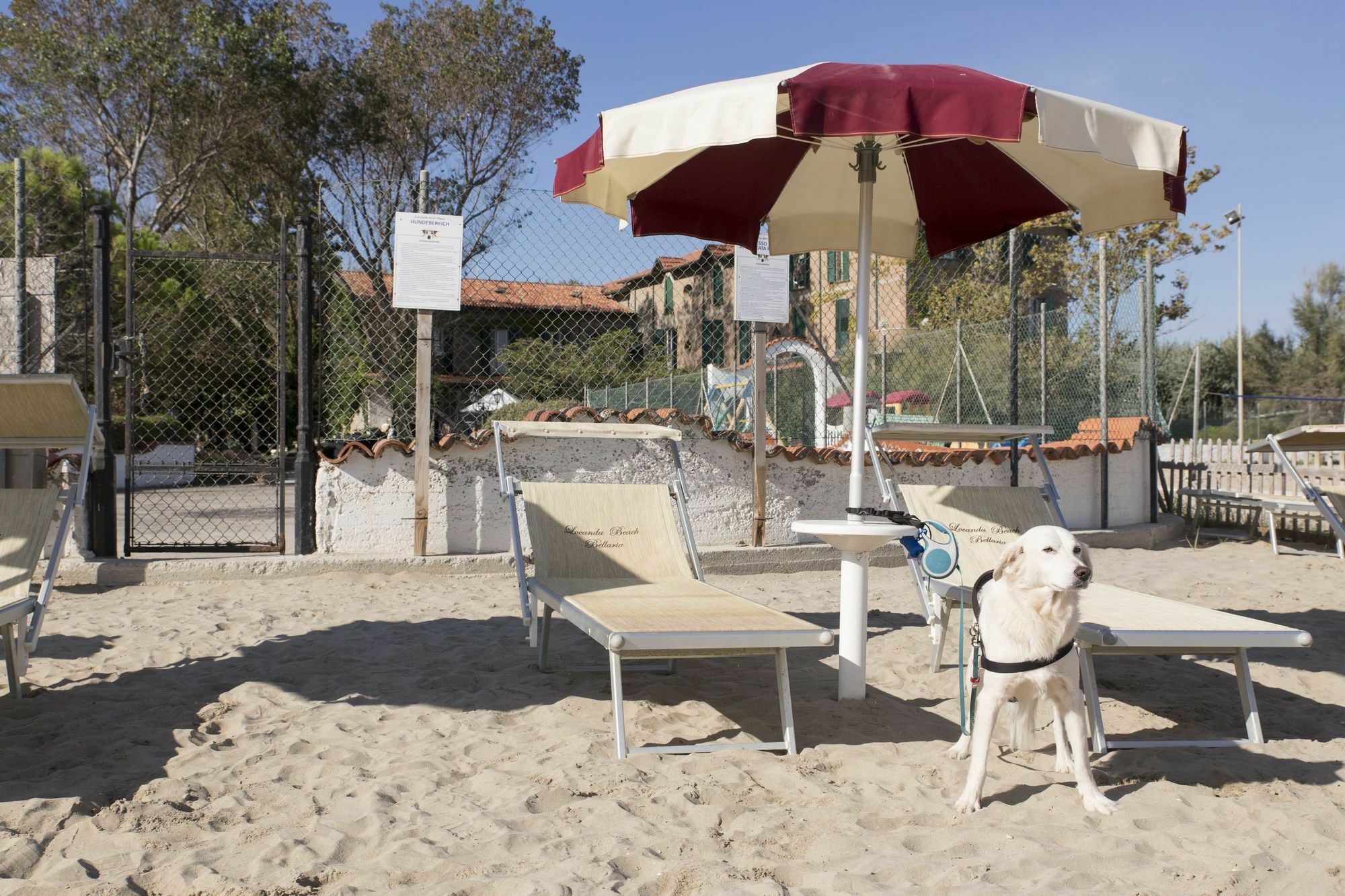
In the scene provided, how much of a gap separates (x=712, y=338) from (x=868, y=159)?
5230 millimetres

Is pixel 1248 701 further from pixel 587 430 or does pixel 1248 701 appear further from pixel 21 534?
pixel 21 534

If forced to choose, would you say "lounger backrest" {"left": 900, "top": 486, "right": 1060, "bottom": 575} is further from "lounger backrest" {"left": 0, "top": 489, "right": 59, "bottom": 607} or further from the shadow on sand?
"lounger backrest" {"left": 0, "top": 489, "right": 59, "bottom": 607}

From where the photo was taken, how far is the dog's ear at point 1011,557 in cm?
264

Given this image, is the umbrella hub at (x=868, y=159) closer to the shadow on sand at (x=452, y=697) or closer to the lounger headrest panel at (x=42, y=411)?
the shadow on sand at (x=452, y=697)

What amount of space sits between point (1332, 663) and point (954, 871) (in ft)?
10.0

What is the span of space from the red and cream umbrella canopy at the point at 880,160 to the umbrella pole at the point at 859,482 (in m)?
0.24

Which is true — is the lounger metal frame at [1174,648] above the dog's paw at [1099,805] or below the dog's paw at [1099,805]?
above

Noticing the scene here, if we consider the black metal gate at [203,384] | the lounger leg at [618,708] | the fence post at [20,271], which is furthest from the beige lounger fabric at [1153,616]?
the black metal gate at [203,384]

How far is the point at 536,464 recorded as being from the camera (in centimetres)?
655

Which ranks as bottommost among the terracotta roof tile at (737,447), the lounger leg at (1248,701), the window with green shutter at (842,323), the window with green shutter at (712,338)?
the lounger leg at (1248,701)

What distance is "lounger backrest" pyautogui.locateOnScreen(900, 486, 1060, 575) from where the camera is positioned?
434cm

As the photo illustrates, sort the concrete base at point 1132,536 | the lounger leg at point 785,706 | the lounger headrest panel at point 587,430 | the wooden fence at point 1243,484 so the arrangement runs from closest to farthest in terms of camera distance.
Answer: the lounger leg at point 785,706, the lounger headrest panel at point 587,430, the concrete base at point 1132,536, the wooden fence at point 1243,484

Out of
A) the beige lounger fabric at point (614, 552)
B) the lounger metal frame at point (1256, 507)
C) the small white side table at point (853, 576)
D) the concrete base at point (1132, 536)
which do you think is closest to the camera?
the small white side table at point (853, 576)

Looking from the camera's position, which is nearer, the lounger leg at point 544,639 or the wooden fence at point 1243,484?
the lounger leg at point 544,639
